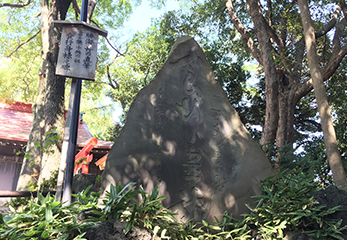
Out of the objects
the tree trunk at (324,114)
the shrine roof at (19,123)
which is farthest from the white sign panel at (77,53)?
the shrine roof at (19,123)

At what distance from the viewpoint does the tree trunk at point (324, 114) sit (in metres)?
4.61

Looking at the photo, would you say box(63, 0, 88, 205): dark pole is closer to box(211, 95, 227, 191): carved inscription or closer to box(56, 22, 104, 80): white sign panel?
box(56, 22, 104, 80): white sign panel

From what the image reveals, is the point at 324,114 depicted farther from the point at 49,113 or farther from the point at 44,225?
the point at 49,113

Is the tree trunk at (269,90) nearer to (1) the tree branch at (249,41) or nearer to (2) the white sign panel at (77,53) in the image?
(1) the tree branch at (249,41)

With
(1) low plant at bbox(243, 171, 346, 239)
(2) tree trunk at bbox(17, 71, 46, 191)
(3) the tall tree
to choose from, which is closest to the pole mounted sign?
(1) low plant at bbox(243, 171, 346, 239)

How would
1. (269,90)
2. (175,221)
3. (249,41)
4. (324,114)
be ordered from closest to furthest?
1. (175,221)
2. (324,114)
3. (269,90)
4. (249,41)

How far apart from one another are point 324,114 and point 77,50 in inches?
160

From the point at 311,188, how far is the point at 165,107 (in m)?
2.01

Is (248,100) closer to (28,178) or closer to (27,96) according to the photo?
(28,178)

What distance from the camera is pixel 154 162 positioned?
11.8 ft

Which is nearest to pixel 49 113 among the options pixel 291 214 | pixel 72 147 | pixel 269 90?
pixel 72 147

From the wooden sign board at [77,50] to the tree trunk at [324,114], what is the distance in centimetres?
372

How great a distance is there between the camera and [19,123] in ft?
37.3

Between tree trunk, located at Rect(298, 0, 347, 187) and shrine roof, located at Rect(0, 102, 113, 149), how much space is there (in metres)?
6.77
